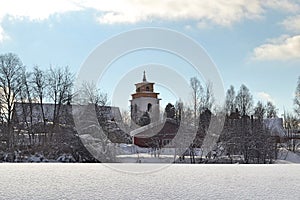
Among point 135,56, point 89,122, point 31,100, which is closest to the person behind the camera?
point 135,56

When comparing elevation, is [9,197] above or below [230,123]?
below

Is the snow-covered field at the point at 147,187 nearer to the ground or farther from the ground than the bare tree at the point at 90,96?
nearer to the ground

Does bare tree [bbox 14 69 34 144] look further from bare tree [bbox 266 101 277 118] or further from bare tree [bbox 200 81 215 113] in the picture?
bare tree [bbox 266 101 277 118]

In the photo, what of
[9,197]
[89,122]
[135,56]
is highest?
[135,56]

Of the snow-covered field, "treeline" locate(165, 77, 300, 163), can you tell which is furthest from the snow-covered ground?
the snow-covered field

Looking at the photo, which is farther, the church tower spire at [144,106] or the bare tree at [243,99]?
the bare tree at [243,99]

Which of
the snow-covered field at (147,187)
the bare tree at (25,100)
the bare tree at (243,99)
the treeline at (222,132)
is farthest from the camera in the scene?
the bare tree at (243,99)

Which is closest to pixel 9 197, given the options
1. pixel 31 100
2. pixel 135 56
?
pixel 135 56

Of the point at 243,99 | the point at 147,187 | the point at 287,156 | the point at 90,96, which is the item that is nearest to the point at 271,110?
the point at 243,99

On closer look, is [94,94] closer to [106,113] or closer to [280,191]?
[106,113]

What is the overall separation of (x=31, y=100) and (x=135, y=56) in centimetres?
1789

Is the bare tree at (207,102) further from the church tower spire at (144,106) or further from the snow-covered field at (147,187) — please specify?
the snow-covered field at (147,187)

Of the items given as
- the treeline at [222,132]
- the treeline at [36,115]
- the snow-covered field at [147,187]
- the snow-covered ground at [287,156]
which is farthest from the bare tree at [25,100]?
the snow-covered field at [147,187]

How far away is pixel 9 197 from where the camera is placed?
5.36 meters
